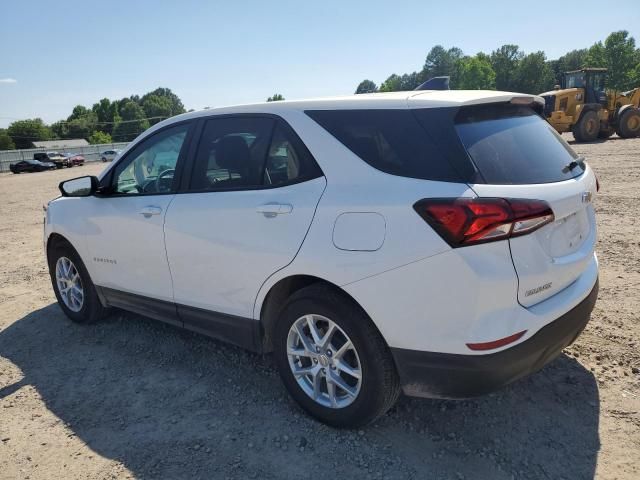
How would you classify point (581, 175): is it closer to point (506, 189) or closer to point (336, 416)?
point (506, 189)

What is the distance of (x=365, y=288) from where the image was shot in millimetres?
2438

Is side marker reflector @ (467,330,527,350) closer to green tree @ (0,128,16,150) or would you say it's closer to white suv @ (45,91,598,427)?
white suv @ (45,91,598,427)

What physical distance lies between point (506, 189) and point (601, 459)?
57.3 inches

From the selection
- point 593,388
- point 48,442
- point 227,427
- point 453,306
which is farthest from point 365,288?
point 48,442

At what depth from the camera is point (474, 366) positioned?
2.26 m

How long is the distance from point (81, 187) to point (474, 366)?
3467mm

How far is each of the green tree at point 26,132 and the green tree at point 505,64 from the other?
9504cm

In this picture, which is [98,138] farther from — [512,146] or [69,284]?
[512,146]

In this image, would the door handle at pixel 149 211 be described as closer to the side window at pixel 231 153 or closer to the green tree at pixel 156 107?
the side window at pixel 231 153

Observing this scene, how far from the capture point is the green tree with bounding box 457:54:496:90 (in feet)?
319

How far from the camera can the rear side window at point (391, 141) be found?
2354 millimetres

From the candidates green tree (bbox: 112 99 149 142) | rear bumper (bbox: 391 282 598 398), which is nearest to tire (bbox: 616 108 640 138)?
rear bumper (bbox: 391 282 598 398)

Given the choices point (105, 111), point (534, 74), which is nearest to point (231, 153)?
point (534, 74)

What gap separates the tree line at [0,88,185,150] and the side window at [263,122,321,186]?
9887cm
